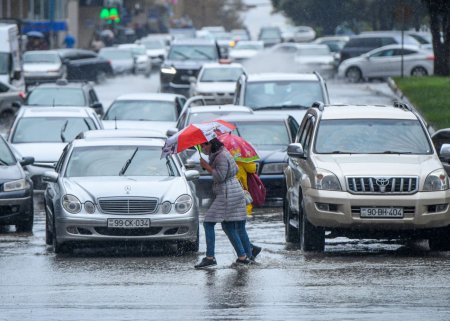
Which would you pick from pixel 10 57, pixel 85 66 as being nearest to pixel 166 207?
pixel 10 57

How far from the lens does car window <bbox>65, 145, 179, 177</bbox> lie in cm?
1584

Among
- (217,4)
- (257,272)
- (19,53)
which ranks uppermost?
(257,272)

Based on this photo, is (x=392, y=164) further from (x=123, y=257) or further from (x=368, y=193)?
(x=123, y=257)

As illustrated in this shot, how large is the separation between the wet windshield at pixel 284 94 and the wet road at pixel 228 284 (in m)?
9.98

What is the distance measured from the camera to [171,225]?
1484 cm

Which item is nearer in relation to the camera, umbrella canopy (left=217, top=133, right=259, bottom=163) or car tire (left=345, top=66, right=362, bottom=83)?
umbrella canopy (left=217, top=133, right=259, bottom=163)

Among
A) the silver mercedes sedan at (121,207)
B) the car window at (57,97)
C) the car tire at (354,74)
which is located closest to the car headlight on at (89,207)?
the silver mercedes sedan at (121,207)

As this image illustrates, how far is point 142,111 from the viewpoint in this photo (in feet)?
94.4

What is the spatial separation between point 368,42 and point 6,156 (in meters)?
43.0

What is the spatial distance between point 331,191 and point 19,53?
33.3 meters

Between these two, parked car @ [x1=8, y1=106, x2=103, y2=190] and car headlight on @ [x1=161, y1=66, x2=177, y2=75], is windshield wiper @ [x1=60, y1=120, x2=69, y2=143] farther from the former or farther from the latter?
car headlight on @ [x1=161, y1=66, x2=177, y2=75]

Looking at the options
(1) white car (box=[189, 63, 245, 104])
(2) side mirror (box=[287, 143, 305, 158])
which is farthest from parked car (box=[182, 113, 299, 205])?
(1) white car (box=[189, 63, 245, 104])

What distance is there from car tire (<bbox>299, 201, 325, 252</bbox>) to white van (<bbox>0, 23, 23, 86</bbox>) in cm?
2922

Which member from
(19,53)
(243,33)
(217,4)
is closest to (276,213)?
(19,53)
